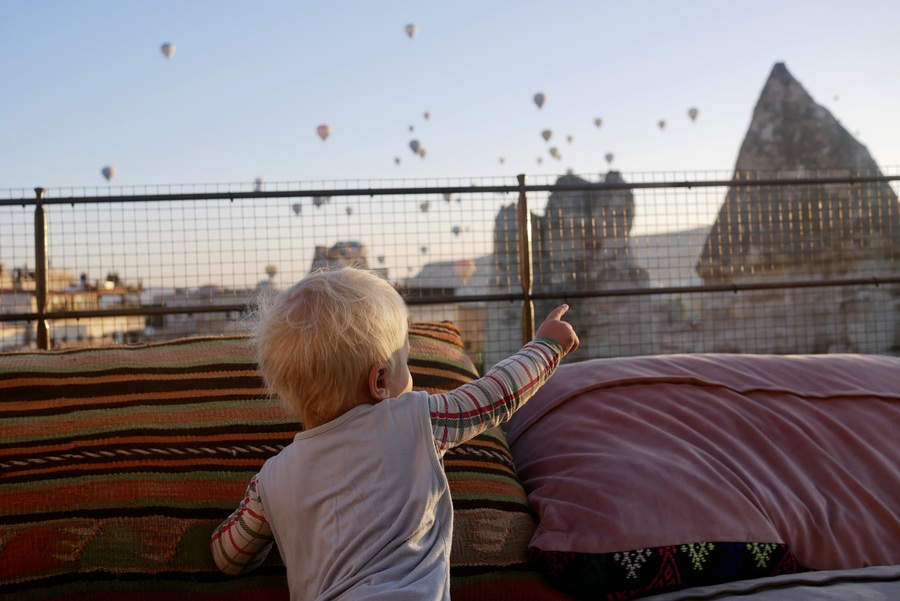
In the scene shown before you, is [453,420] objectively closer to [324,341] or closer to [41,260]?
[324,341]

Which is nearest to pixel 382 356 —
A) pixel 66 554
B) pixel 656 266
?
pixel 66 554

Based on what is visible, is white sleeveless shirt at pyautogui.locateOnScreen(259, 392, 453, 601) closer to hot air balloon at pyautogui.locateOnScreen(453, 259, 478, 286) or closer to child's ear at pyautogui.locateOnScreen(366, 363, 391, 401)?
child's ear at pyautogui.locateOnScreen(366, 363, 391, 401)

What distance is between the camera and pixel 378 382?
137 centimetres

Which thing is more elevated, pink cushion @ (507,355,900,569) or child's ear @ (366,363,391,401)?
child's ear @ (366,363,391,401)

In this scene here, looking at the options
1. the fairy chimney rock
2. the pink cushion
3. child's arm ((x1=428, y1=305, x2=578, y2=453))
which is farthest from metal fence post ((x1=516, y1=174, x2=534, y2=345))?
child's arm ((x1=428, y1=305, x2=578, y2=453))

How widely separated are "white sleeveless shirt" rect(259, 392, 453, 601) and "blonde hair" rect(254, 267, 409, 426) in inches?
2.1

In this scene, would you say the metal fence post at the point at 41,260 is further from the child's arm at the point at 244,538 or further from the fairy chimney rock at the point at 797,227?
the fairy chimney rock at the point at 797,227

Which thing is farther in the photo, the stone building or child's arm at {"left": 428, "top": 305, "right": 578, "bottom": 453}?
the stone building

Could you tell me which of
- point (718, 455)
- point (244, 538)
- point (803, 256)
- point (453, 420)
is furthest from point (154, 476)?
point (803, 256)

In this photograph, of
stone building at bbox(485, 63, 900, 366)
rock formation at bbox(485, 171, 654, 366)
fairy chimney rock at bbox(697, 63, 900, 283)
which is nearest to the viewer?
rock formation at bbox(485, 171, 654, 366)

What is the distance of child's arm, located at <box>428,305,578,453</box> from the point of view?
1363 millimetres

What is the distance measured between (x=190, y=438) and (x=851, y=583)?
4.20 ft

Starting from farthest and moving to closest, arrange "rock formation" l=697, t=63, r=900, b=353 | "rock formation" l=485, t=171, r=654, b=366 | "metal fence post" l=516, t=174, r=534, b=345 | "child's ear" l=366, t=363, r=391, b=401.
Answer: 1. "rock formation" l=697, t=63, r=900, b=353
2. "rock formation" l=485, t=171, r=654, b=366
3. "metal fence post" l=516, t=174, r=534, b=345
4. "child's ear" l=366, t=363, r=391, b=401

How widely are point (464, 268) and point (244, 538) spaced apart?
3504mm
